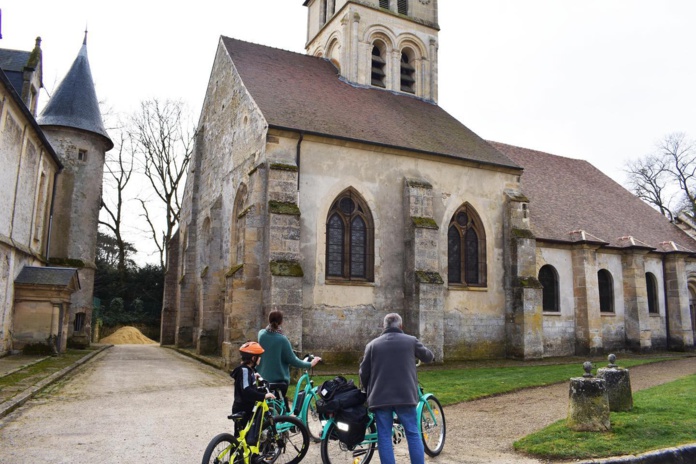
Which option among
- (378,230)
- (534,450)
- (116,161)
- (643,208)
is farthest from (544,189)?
(116,161)

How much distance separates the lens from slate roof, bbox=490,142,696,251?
22.9 metres

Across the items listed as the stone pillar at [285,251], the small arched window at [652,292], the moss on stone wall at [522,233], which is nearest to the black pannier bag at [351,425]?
the stone pillar at [285,251]

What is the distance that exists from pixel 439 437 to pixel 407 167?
1239 centimetres

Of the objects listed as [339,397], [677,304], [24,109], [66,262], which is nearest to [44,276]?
[66,262]

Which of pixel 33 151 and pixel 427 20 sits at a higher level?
pixel 427 20

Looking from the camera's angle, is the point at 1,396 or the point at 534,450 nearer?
the point at 534,450

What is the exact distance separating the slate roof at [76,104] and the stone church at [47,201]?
40 millimetres

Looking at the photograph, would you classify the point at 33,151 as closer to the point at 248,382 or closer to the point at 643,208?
the point at 248,382

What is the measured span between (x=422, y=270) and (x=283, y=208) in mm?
4937

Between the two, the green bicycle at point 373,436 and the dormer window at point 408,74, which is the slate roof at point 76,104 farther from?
the green bicycle at point 373,436

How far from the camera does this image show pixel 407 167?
59.7ft

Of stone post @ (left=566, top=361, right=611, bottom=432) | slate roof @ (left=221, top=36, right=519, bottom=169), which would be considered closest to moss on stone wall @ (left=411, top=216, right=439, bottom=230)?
slate roof @ (left=221, top=36, right=519, bottom=169)

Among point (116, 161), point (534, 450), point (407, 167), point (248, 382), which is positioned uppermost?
point (116, 161)

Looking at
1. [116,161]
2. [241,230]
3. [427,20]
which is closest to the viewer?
[241,230]
